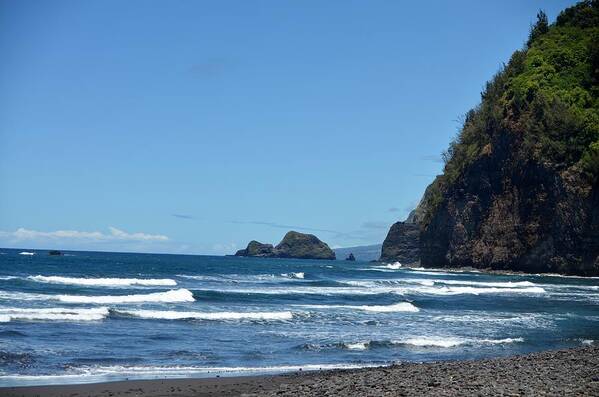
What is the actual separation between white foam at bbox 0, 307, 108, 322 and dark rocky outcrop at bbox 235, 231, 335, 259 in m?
147

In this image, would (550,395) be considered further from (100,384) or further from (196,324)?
(196,324)

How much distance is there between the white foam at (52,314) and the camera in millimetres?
23656

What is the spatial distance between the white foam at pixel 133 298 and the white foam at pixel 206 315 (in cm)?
533

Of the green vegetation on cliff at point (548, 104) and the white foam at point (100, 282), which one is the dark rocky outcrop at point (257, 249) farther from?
the white foam at point (100, 282)

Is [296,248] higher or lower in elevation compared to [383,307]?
higher

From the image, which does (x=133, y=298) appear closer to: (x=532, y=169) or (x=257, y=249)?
(x=532, y=169)

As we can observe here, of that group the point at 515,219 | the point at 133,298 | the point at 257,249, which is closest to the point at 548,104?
the point at 515,219

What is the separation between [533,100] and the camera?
76000 mm

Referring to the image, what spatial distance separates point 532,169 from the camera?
243ft

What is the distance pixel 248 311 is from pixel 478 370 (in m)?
16.4

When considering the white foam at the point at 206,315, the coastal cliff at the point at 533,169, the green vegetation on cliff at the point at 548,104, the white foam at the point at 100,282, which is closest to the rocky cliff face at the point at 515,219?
Answer: the coastal cliff at the point at 533,169

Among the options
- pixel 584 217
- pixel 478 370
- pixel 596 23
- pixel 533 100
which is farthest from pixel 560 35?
pixel 478 370

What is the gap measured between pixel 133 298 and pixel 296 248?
142 metres

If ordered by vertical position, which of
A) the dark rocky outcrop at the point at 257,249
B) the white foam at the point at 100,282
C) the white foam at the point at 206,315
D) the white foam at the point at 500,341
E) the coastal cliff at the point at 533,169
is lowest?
the white foam at the point at 500,341
